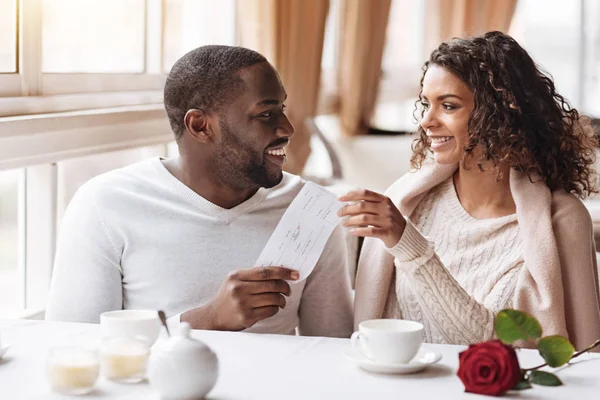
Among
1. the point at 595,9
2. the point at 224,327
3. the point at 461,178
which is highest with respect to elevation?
the point at 595,9

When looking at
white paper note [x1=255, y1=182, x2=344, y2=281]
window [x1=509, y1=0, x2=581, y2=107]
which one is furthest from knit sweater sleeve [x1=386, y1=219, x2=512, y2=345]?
window [x1=509, y1=0, x2=581, y2=107]

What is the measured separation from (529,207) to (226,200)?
69 centimetres

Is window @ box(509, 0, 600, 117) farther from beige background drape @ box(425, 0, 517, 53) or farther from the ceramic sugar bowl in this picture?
the ceramic sugar bowl

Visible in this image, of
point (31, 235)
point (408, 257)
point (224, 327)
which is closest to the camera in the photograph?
point (224, 327)

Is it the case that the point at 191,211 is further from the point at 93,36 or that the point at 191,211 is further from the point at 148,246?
the point at 93,36

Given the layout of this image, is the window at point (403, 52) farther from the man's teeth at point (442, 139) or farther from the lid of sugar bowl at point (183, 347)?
the lid of sugar bowl at point (183, 347)

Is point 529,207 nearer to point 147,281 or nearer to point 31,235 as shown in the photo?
point 147,281

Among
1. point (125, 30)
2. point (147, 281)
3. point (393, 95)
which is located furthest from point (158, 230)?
point (393, 95)

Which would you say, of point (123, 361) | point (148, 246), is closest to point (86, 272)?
point (148, 246)

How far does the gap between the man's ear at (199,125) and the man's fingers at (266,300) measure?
428mm

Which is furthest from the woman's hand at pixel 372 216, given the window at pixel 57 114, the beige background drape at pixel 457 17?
the beige background drape at pixel 457 17

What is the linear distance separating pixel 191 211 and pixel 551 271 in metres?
0.81

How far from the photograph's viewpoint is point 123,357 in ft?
4.51

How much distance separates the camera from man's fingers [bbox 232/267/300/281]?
180cm
